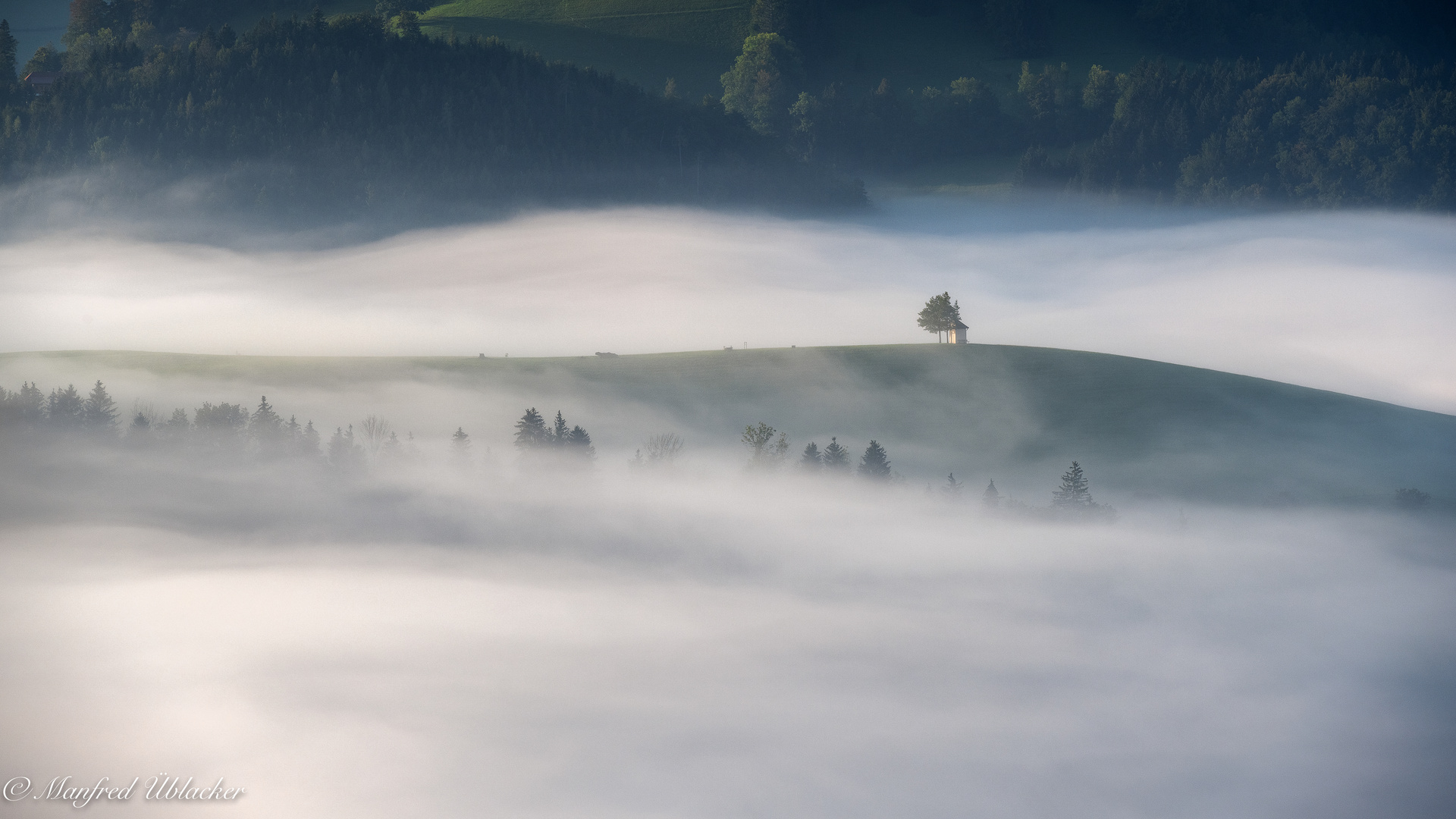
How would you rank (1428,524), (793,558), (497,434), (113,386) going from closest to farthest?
1. (1428,524)
2. (497,434)
3. (113,386)
4. (793,558)

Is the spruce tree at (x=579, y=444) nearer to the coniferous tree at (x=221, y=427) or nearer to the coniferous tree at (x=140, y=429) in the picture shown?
the coniferous tree at (x=221, y=427)

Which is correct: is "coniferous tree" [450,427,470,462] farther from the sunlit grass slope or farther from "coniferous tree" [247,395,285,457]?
"coniferous tree" [247,395,285,457]

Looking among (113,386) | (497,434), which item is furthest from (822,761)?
(113,386)

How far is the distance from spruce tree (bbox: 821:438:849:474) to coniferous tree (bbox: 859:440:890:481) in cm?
199

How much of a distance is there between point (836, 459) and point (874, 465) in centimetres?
446

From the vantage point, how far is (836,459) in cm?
15400

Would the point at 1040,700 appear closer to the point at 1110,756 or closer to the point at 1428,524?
the point at 1110,756

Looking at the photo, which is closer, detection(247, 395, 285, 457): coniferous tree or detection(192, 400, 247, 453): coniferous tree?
detection(247, 395, 285, 457): coniferous tree

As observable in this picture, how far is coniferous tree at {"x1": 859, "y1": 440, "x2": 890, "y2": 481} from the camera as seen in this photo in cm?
15388

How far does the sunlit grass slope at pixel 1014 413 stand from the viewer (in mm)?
150750

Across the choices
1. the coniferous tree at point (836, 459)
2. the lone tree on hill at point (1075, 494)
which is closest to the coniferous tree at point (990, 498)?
the lone tree on hill at point (1075, 494)

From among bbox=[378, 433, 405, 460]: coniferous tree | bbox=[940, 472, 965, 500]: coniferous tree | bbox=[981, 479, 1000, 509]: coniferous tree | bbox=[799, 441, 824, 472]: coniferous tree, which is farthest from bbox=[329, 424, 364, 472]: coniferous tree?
bbox=[981, 479, 1000, 509]: coniferous tree

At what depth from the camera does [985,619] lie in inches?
7446

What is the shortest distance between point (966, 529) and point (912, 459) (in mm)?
10319
